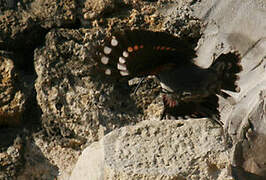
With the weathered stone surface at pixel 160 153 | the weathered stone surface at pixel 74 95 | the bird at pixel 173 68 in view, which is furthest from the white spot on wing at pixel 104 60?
the weathered stone surface at pixel 160 153

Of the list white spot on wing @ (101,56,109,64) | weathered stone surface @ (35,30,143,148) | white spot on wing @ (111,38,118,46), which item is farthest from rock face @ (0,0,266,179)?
white spot on wing @ (111,38,118,46)

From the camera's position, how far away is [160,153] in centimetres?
232

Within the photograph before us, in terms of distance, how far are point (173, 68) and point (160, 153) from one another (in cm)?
77

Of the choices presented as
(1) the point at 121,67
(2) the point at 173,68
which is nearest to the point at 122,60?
(1) the point at 121,67

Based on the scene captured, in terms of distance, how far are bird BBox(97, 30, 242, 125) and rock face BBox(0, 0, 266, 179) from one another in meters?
0.13

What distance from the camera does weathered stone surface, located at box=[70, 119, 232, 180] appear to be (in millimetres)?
2207

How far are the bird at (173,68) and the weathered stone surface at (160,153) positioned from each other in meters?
0.43

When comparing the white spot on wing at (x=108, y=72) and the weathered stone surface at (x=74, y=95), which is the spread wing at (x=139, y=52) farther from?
the weathered stone surface at (x=74, y=95)

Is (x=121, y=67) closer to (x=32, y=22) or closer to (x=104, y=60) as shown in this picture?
(x=104, y=60)

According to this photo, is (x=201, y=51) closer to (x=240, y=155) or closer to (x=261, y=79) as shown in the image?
(x=261, y=79)

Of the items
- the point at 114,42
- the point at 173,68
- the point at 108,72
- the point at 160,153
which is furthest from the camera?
the point at 173,68

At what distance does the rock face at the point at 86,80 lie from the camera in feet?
9.56

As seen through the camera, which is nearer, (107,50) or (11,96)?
(107,50)

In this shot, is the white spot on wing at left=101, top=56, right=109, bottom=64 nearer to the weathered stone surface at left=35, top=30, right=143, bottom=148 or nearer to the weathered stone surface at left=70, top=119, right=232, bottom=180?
the weathered stone surface at left=35, top=30, right=143, bottom=148
